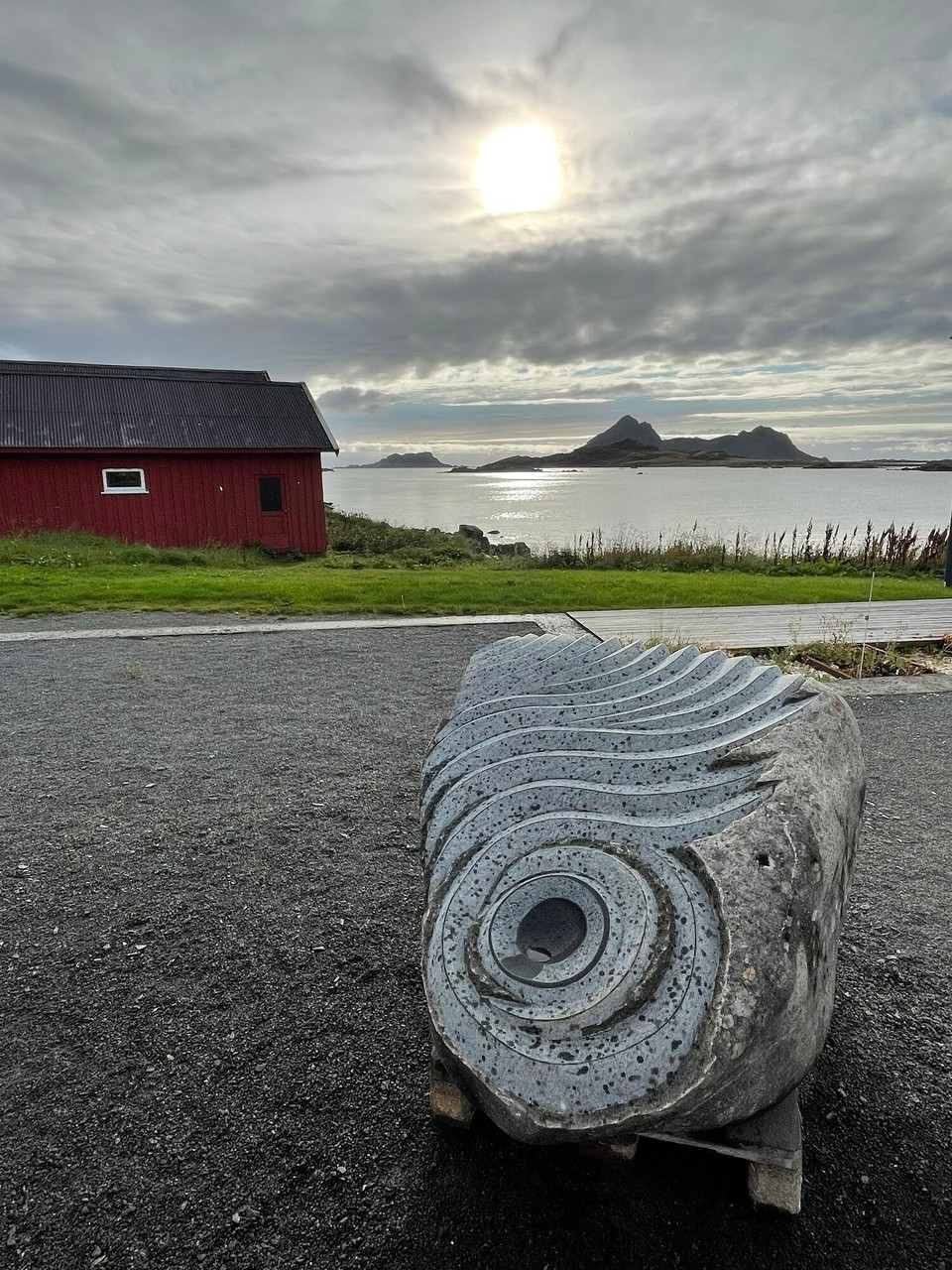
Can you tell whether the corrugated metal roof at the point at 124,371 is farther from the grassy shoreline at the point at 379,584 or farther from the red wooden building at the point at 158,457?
the grassy shoreline at the point at 379,584

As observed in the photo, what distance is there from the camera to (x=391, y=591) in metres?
11.7

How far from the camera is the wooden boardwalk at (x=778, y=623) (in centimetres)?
820

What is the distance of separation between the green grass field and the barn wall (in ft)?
16.6

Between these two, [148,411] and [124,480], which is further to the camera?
[148,411]

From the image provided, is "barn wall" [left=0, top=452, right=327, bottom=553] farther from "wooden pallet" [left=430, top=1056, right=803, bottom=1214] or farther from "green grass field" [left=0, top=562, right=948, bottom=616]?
"wooden pallet" [left=430, top=1056, right=803, bottom=1214]

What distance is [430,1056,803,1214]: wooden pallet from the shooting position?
181 centimetres

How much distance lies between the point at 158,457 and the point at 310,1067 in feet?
61.5

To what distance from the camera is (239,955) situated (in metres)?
2.98

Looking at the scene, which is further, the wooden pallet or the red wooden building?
the red wooden building

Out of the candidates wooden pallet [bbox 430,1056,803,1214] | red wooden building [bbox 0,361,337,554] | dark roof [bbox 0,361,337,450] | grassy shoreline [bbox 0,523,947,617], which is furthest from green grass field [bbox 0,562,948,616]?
wooden pallet [bbox 430,1056,803,1214]

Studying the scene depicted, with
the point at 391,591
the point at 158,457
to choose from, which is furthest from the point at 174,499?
the point at 391,591

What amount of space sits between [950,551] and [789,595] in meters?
3.36

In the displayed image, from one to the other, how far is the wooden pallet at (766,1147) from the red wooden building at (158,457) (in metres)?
18.9

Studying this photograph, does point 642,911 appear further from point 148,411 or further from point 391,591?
point 148,411
